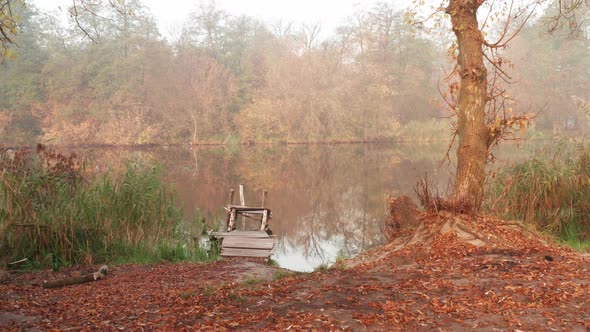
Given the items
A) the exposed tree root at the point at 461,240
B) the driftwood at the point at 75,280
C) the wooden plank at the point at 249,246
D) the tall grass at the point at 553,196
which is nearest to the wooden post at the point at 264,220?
the wooden plank at the point at 249,246

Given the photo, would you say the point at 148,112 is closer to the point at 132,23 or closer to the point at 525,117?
the point at 132,23

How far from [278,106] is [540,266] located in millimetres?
34635

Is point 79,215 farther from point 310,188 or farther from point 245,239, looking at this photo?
point 310,188

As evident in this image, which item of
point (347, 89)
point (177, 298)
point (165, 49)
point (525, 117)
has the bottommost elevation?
point (177, 298)

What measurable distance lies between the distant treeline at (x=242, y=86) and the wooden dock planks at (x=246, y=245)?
90.1ft

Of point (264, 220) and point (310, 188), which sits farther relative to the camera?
point (310, 188)

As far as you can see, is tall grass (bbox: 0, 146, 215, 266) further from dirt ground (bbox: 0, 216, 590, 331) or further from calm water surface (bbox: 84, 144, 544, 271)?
calm water surface (bbox: 84, 144, 544, 271)

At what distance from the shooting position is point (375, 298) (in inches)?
169

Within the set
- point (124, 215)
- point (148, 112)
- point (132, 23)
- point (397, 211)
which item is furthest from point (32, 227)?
point (132, 23)

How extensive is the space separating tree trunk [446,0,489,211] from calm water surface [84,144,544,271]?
290 centimetres

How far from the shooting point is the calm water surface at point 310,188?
1247cm

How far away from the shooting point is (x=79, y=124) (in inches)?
1651

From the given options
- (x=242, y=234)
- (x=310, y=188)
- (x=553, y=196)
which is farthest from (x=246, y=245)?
(x=310, y=188)

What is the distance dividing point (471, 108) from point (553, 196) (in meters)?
2.94
